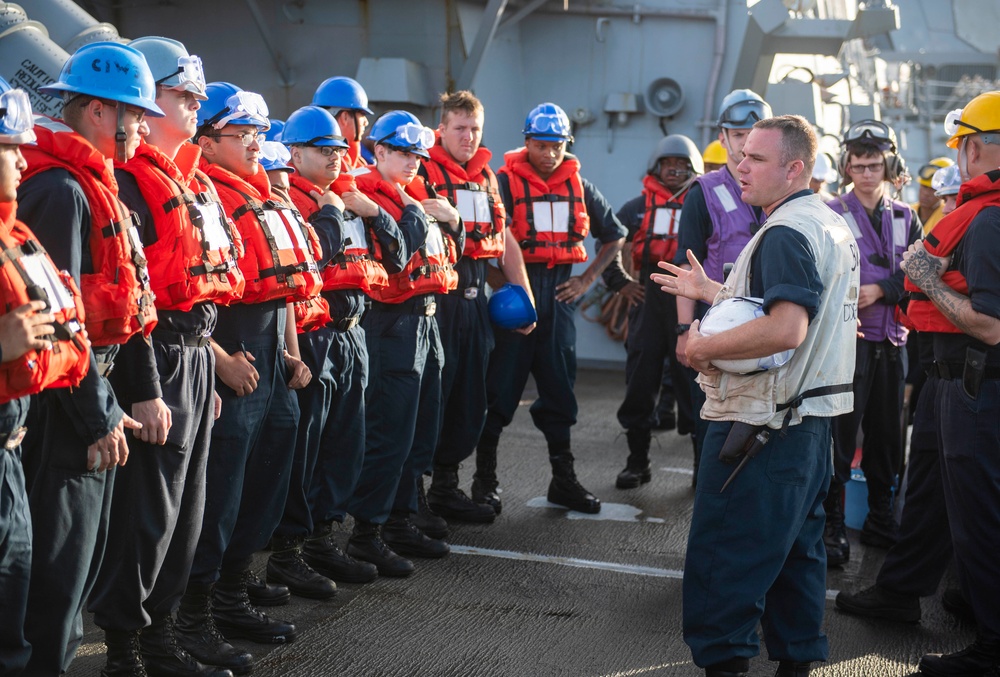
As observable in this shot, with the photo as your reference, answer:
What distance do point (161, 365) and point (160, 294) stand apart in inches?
10.0

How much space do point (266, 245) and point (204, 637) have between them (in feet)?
4.92

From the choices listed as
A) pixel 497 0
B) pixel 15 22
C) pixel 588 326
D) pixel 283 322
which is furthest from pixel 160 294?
pixel 588 326

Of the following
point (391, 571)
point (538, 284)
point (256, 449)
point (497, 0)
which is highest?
point (497, 0)

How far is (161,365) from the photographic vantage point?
3523 mm

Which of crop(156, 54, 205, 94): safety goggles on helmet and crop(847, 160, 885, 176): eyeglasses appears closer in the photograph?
crop(156, 54, 205, 94): safety goggles on helmet

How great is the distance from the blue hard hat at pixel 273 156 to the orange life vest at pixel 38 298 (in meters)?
1.71

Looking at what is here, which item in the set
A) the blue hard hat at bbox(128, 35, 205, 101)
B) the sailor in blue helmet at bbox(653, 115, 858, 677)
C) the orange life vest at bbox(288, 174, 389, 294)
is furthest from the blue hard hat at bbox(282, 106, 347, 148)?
the sailor in blue helmet at bbox(653, 115, 858, 677)

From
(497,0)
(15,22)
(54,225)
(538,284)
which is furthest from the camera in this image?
(497,0)

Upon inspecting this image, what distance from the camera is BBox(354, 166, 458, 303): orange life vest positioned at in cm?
507

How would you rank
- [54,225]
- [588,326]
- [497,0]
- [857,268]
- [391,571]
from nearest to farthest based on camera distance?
[54,225] < [857,268] < [391,571] < [497,0] < [588,326]

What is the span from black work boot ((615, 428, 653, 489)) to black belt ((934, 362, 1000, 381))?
2.86 meters

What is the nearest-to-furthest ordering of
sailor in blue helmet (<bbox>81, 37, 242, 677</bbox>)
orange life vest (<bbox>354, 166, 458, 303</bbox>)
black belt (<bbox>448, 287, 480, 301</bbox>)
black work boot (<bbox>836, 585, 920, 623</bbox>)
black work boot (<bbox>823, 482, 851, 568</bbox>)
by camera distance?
1. sailor in blue helmet (<bbox>81, 37, 242, 677</bbox>)
2. black work boot (<bbox>836, 585, 920, 623</bbox>)
3. orange life vest (<bbox>354, 166, 458, 303</bbox>)
4. black work boot (<bbox>823, 482, 851, 568</bbox>)
5. black belt (<bbox>448, 287, 480, 301</bbox>)

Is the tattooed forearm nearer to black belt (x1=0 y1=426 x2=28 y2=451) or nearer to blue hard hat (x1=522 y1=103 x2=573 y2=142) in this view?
blue hard hat (x1=522 y1=103 x2=573 y2=142)

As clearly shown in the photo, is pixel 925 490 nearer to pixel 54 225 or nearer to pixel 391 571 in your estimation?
pixel 391 571
